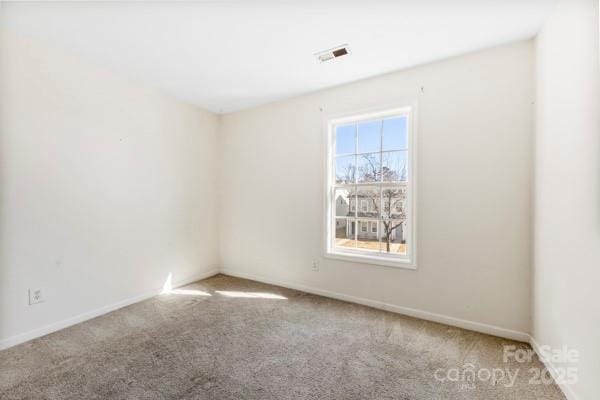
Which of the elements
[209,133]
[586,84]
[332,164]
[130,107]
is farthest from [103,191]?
[586,84]

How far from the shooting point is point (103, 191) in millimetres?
2643

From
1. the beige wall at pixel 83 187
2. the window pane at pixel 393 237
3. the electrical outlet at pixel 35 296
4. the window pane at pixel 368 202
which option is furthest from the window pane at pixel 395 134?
the electrical outlet at pixel 35 296

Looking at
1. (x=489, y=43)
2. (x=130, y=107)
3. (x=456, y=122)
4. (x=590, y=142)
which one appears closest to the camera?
(x=590, y=142)

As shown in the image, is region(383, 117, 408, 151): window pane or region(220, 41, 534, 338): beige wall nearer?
region(220, 41, 534, 338): beige wall

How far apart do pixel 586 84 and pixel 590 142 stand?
326mm

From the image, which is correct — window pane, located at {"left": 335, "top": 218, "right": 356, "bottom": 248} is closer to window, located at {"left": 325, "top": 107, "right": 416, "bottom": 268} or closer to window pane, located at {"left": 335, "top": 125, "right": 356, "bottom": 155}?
window, located at {"left": 325, "top": 107, "right": 416, "bottom": 268}

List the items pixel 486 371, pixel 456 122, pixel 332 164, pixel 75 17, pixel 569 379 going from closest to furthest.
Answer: pixel 569 379 → pixel 486 371 → pixel 75 17 → pixel 456 122 → pixel 332 164

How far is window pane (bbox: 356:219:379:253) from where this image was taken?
2914 millimetres

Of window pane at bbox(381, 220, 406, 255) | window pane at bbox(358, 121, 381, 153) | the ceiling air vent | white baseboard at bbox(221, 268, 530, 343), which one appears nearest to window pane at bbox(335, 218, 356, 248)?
window pane at bbox(381, 220, 406, 255)

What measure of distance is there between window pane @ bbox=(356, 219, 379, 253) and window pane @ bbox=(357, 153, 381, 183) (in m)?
0.50

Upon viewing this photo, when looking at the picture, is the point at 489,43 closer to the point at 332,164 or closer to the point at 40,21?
the point at 332,164

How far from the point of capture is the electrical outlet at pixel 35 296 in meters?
2.15

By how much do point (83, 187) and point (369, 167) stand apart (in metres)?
2.96

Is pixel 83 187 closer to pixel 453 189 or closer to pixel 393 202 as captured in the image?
pixel 393 202
